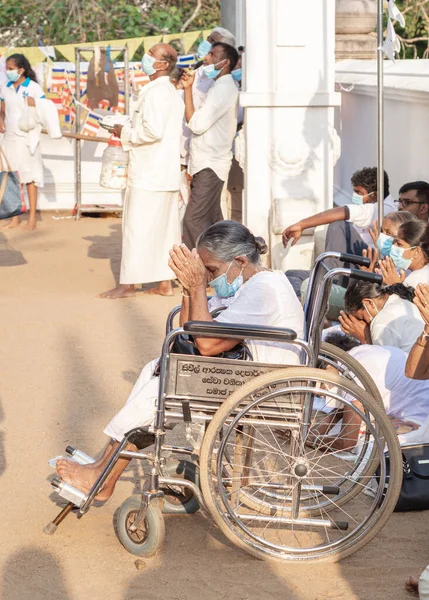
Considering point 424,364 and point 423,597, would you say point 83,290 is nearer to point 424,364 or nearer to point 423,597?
point 424,364

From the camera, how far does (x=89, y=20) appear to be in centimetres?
1627

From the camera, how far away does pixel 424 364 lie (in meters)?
3.93

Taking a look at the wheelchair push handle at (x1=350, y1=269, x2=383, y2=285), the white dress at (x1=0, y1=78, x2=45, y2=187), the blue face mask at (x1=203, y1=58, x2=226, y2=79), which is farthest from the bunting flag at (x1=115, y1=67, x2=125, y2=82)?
the wheelchair push handle at (x1=350, y1=269, x2=383, y2=285)

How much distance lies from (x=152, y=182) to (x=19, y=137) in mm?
3872

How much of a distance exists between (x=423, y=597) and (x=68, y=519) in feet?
5.18

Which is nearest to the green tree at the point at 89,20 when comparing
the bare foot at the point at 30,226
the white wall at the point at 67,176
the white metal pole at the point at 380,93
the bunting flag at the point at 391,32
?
the white wall at the point at 67,176

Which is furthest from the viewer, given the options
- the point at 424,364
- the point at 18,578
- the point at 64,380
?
the point at 64,380

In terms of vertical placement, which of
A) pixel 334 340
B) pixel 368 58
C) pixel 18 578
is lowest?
pixel 18 578

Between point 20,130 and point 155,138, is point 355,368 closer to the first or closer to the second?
point 155,138

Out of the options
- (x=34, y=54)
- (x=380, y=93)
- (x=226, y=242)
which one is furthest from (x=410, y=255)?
(x=34, y=54)

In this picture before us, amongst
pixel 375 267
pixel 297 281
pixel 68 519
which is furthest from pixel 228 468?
pixel 297 281

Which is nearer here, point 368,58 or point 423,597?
point 423,597

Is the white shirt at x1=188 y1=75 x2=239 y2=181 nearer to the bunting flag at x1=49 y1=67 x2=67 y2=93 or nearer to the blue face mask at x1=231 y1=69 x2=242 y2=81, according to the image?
the blue face mask at x1=231 y1=69 x2=242 y2=81

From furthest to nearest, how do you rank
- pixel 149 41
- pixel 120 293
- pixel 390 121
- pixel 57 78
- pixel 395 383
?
pixel 149 41 < pixel 57 78 < pixel 390 121 < pixel 120 293 < pixel 395 383
